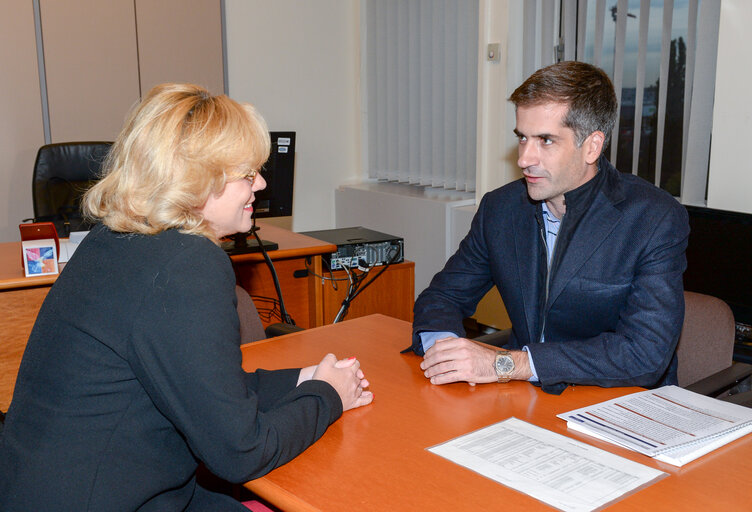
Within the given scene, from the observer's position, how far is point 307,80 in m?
5.05

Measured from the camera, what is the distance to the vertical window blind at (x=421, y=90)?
445cm

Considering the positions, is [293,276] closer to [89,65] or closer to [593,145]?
[593,145]

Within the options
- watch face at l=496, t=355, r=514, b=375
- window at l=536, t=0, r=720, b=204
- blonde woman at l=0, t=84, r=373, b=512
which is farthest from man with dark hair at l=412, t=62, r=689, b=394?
window at l=536, t=0, r=720, b=204

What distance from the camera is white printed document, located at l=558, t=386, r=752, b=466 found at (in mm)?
1215

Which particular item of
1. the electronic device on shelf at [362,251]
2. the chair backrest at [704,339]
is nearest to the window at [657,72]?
the electronic device on shelf at [362,251]

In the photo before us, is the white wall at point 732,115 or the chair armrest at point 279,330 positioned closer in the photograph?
the chair armrest at point 279,330

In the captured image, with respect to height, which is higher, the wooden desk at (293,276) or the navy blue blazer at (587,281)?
the navy blue blazer at (587,281)

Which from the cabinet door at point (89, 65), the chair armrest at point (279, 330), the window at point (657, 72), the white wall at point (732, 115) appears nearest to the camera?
the chair armrest at point (279, 330)

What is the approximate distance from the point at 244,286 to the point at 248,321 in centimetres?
106

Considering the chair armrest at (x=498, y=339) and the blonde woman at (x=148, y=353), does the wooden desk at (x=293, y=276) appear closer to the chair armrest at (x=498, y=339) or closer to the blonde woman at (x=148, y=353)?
the chair armrest at (x=498, y=339)

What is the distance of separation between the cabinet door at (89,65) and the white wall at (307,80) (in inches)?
26.7

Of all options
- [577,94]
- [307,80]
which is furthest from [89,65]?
[577,94]

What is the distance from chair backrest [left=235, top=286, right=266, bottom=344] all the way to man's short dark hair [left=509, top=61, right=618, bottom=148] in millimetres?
953

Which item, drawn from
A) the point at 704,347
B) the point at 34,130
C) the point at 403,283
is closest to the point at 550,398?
the point at 704,347
